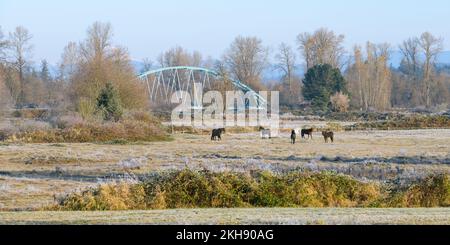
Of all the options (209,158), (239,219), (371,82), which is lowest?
(209,158)

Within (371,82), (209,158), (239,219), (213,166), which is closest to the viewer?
(239,219)

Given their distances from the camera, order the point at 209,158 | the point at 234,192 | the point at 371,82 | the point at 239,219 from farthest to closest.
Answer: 1. the point at 371,82
2. the point at 209,158
3. the point at 234,192
4. the point at 239,219

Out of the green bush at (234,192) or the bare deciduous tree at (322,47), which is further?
the bare deciduous tree at (322,47)

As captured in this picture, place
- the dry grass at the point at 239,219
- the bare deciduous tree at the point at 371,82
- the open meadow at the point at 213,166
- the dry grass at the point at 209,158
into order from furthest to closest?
the bare deciduous tree at the point at 371,82 < the dry grass at the point at 209,158 < the open meadow at the point at 213,166 < the dry grass at the point at 239,219

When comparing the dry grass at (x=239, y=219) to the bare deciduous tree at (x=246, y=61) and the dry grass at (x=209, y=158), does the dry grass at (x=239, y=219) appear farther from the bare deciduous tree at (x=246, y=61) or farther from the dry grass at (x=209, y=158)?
the bare deciduous tree at (x=246, y=61)

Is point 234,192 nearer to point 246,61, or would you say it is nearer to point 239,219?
point 239,219

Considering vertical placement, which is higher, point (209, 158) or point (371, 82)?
point (371, 82)

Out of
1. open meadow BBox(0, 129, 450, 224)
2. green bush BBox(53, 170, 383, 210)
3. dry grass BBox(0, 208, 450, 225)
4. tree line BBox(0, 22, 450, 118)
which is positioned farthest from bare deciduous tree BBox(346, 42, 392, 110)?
dry grass BBox(0, 208, 450, 225)

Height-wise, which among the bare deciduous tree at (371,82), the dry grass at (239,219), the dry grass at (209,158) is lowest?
the dry grass at (209,158)

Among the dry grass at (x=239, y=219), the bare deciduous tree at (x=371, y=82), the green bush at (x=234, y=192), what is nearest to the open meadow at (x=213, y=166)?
the dry grass at (x=239, y=219)

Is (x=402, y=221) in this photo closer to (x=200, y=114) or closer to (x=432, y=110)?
(x=200, y=114)

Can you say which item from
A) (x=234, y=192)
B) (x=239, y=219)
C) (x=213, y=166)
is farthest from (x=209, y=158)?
(x=239, y=219)

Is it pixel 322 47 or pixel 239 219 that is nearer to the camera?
pixel 239 219

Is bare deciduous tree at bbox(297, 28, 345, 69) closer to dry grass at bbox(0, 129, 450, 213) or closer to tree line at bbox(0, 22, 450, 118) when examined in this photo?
tree line at bbox(0, 22, 450, 118)
